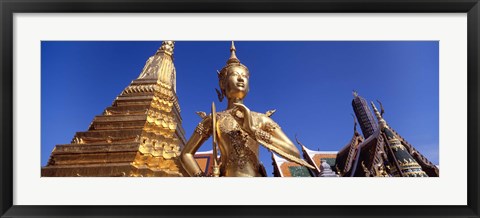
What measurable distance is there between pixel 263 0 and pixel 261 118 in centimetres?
98

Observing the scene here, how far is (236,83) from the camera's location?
10.1ft

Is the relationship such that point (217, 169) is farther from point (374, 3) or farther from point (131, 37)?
point (374, 3)

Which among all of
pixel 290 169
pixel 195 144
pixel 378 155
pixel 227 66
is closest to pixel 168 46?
pixel 227 66

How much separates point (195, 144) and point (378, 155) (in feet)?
6.81

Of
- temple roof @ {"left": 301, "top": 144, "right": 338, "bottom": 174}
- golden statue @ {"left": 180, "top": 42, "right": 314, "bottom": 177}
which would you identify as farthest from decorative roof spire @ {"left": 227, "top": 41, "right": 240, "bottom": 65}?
temple roof @ {"left": 301, "top": 144, "right": 338, "bottom": 174}

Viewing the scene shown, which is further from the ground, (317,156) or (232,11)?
(232,11)

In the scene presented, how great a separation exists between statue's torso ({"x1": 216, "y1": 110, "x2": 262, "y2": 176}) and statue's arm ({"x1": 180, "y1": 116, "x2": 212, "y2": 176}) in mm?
109

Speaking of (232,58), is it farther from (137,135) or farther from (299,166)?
(137,135)

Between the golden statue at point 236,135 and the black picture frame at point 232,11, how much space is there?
2.07 feet

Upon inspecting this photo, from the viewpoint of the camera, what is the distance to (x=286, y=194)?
2254mm

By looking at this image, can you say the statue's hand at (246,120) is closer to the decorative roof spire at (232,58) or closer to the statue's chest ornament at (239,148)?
the statue's chest ornament at (239,148)

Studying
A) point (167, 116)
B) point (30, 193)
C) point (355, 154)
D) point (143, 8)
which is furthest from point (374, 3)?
point (167, 116)

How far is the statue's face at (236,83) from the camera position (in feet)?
10.2

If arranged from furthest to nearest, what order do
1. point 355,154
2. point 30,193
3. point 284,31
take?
point 355,154 < point 284,31 < point 30,193
